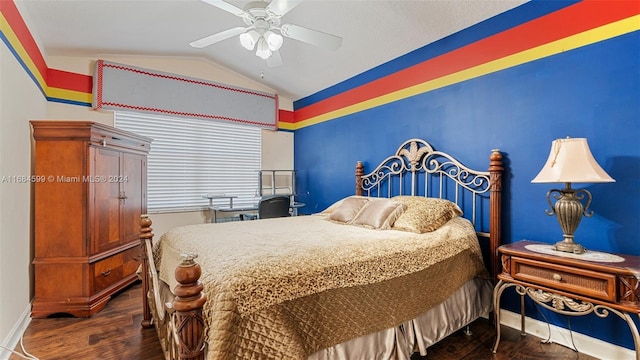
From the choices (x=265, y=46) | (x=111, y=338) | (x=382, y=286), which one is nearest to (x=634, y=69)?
(x=382, y=286)

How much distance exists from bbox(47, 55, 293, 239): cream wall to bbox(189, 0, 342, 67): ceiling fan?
201cm

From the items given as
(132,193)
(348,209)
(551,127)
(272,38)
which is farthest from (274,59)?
(551,127)

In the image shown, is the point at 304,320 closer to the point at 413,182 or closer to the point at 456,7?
the point at 413,182

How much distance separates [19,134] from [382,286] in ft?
9.54

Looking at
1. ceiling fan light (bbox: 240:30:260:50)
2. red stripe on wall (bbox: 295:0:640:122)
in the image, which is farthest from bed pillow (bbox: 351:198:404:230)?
ceiling fan light (bbox: 240:30:260:50)

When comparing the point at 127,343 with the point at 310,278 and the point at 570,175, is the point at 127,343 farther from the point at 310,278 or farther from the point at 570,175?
the point at 570,175

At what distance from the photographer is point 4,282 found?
2016 mm

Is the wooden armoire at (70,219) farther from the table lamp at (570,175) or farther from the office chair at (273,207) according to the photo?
the table lamp at (570,175)

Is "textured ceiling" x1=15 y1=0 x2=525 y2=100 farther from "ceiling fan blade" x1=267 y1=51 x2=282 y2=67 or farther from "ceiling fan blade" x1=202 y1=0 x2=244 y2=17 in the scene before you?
"ceiling fan blade" x1=202 y1=0 x2=244 y2=17

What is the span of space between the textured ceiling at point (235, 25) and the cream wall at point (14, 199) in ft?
2.41

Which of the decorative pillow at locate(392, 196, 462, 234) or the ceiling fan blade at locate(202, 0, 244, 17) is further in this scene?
the decorative pillow at locate(392, 196, 462, 234)

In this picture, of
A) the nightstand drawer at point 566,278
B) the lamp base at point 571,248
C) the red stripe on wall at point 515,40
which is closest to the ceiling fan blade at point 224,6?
the red stripe on wall at point 515,40

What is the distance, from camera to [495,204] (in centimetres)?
242

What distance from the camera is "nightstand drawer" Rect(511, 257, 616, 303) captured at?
156 cm
